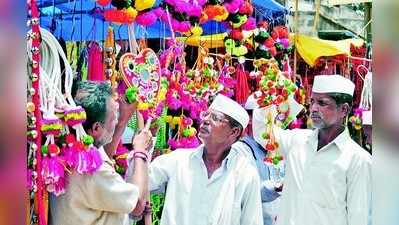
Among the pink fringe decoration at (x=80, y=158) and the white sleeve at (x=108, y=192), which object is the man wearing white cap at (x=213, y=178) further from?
the pink fringe decoration at (x=80, y=158)

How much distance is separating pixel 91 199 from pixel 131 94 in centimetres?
39

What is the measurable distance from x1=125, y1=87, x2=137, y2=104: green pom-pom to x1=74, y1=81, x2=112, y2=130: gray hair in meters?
0.10

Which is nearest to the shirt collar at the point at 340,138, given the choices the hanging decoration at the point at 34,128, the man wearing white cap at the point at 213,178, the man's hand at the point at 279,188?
the man's hand at the point at 279,188

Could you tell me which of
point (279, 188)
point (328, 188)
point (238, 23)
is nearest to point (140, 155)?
point (238, 23)

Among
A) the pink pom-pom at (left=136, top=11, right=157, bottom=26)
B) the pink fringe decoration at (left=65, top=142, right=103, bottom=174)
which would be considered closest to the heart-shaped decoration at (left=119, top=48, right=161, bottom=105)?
the pink pom-pom at (left=136, top=11, right=157, bottom=26)

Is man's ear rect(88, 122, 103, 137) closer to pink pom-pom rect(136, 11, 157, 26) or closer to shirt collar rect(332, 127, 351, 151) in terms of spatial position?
pink pom-pom rect(136, 11, 157, 26)

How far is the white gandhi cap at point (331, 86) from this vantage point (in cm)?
275

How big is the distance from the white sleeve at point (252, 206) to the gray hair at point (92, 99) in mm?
798

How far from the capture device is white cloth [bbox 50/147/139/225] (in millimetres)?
1943

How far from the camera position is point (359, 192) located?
2682 mm

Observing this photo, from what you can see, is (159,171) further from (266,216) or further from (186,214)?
(266,216)

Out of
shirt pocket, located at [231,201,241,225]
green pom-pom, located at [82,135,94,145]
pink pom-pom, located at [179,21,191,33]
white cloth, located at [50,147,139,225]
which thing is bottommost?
shirt pocket, located at [231,201,241,225]

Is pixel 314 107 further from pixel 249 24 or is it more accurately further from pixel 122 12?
pixel 122 12

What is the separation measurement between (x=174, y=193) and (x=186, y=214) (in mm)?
95
